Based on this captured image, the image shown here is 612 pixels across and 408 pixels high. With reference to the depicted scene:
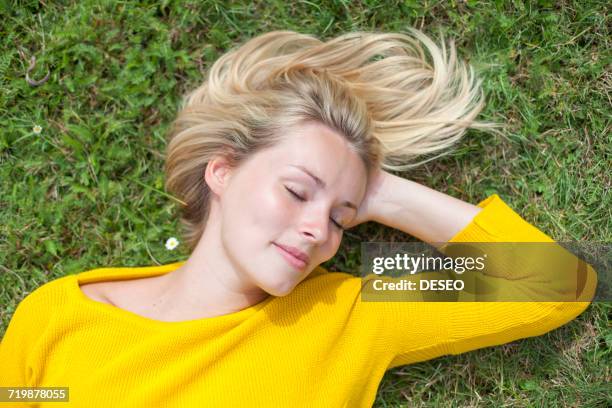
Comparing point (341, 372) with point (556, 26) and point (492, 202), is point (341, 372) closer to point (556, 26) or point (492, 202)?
point (492, 202)

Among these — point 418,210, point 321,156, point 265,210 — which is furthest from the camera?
point 418,210

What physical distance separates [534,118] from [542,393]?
71.7 inches

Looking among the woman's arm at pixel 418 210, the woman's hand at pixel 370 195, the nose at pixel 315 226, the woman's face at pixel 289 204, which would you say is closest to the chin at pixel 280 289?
the woman's face at pixel 289 204

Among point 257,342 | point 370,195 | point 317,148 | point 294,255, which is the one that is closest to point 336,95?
point 317,148

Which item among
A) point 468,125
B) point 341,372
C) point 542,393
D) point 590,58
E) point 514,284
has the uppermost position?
point 590,58

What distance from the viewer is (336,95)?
151 inches

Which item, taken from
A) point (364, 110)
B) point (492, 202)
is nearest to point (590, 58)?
point (492, 202)

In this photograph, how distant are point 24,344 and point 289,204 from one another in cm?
175

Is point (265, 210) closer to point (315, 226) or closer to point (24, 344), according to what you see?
point (315, 226)

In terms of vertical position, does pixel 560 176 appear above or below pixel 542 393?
above

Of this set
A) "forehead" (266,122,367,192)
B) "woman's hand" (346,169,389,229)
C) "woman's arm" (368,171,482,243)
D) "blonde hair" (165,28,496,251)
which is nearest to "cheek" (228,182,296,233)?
"forehead" (266,122,367,192)

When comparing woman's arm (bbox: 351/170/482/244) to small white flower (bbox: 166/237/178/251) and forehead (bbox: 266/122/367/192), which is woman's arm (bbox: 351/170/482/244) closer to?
forehead (bbox: 266/122/367/192)

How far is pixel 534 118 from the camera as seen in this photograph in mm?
4340

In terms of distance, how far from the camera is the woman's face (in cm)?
336
